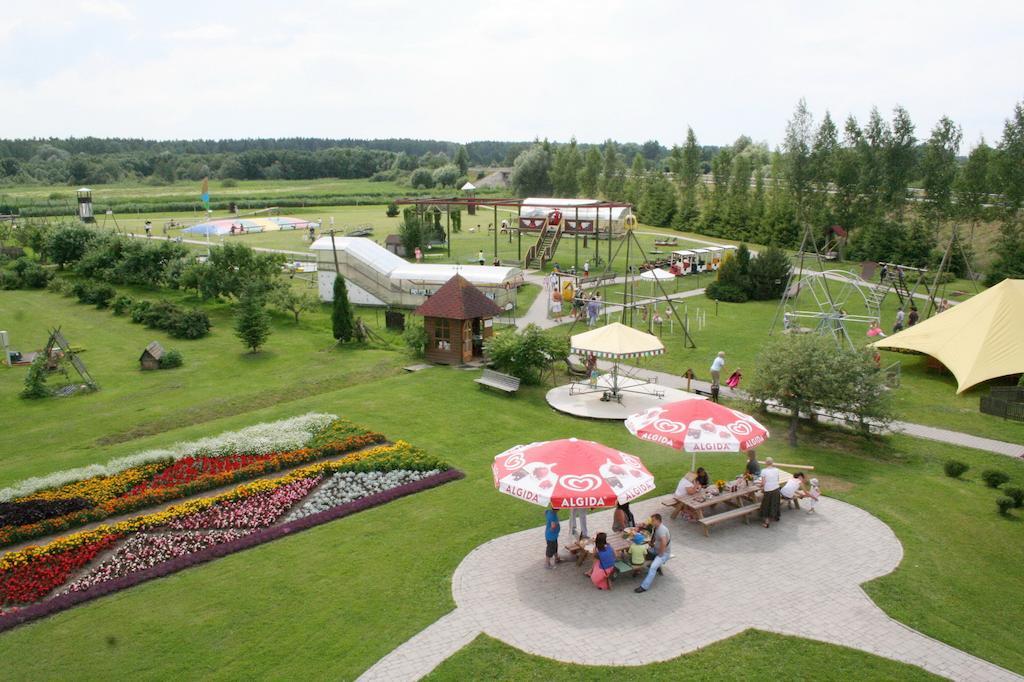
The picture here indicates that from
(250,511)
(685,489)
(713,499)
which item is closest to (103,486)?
(250,511)

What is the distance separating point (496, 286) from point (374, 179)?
127288 millimetres

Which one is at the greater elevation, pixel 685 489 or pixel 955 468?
pixel 685 489

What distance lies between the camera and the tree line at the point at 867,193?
50.3 metres

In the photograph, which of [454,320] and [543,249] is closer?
[454,320]

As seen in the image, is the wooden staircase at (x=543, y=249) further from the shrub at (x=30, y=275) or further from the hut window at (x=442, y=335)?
the shrub at (x=30, y=275)

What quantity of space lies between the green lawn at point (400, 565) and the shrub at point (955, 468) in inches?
10.8

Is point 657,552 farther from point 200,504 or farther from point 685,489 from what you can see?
point 200,504

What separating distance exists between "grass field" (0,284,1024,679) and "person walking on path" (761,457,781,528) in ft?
8.43

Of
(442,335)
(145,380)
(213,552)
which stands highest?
(442,335)

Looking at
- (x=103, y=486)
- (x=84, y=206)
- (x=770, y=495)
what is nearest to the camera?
(x=770, y=495)

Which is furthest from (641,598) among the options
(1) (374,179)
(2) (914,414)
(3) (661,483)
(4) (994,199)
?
(1) (374,179)

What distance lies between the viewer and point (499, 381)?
25.9 metres

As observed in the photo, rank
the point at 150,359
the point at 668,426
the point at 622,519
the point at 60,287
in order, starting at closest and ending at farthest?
the point at 622,519, the point at 668,426, the point at 150,359, the point at 60,287

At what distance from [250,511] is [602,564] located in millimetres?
8427
